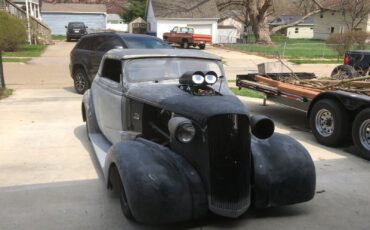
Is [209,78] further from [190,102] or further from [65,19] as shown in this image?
[65,19]

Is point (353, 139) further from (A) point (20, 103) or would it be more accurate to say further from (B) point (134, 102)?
(A) point (20, 103)

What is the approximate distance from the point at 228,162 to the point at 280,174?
0.68 m

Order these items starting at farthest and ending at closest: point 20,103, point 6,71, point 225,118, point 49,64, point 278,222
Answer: point 49,64 → point 6,71 → point 20,103 → point 278,222 → point 225,118

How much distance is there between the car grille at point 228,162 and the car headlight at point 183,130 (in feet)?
0.60

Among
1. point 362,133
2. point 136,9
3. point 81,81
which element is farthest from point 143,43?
point 136,9

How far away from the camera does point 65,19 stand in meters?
64.9

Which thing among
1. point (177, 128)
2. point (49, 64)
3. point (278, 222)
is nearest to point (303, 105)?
point (278, 222)

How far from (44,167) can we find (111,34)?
27.1ft

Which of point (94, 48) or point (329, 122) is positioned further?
point (94, 48)

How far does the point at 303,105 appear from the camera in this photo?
8688 mm

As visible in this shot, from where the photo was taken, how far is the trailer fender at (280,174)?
14.7 feet

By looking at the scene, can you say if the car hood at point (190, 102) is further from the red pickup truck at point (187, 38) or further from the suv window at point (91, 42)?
the red pickup truck at point (187, 38)

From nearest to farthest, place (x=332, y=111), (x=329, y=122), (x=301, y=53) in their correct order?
1. (x=332, y=111)
2. (x=329, y=122)
3. (x=301, y=53)

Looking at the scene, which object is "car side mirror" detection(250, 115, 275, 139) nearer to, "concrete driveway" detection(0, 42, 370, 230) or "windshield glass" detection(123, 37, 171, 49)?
"concrete driveway" detection(0, 42, 370, 230)
